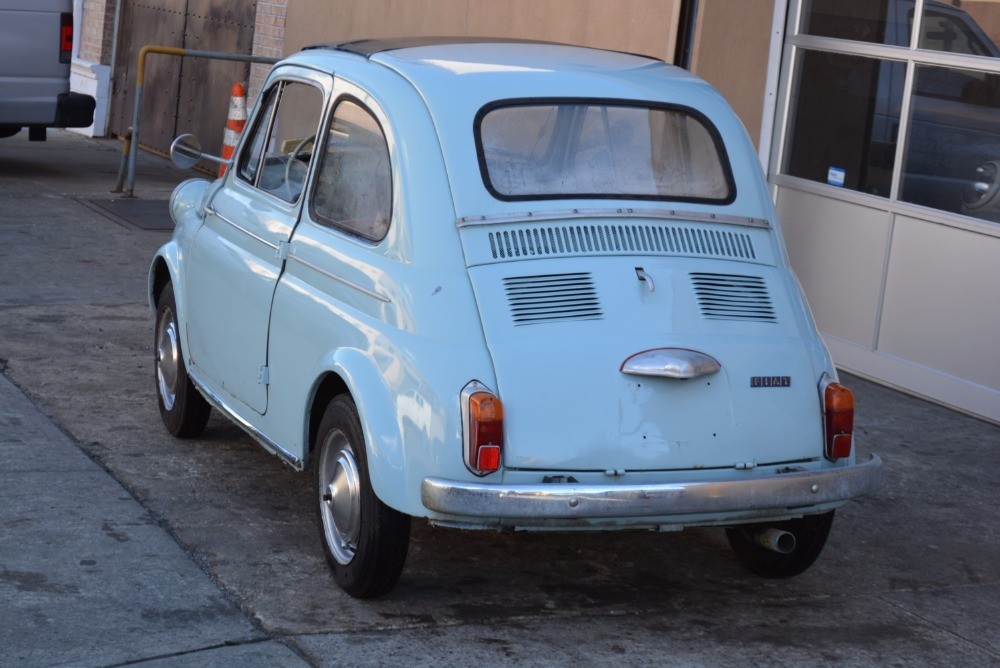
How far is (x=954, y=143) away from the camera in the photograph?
8289mm

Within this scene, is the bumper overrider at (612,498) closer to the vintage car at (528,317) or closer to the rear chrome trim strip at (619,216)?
the vintage car at (528,317)

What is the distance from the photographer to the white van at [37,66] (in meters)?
14.0

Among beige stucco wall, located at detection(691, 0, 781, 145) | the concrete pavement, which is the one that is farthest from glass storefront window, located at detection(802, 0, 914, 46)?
the concrete pavement

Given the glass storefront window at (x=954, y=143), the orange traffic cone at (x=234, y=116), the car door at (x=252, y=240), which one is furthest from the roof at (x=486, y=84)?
the orange traffic cone at (x=234, y=116)

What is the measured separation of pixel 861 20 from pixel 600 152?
431 centimetres

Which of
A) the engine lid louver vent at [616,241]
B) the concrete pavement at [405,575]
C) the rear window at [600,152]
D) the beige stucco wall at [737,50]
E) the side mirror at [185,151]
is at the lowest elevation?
the concrete pavement at [405,575]

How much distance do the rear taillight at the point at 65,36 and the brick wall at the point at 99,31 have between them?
4176 mm

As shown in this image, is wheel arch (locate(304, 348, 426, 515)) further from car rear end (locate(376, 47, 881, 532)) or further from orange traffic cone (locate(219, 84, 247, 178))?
orange traffic cone (locate(219, 84, 247, 178))

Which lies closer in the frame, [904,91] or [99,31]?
[904,91]

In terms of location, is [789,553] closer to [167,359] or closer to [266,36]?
[167,359]

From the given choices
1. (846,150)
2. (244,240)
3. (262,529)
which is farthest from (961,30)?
→ (262,529)

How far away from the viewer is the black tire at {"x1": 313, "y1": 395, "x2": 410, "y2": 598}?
15.5 feet

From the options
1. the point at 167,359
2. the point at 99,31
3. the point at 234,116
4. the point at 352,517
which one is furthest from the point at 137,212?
the point at 352,517

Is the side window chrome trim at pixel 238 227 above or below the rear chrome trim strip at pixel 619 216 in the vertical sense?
below
